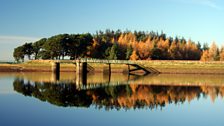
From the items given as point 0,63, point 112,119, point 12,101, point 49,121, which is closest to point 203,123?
point 112,119

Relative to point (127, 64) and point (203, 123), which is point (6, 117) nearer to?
point (203, 123)

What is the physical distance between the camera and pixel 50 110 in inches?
1296

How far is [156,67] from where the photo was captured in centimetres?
11775

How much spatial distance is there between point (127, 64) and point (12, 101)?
79778 mm

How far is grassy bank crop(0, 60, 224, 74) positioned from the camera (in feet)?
373

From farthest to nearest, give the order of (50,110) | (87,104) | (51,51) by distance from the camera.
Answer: (51,51), (87,104), (50,110)

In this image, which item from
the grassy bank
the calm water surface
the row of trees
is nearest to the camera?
the calm water surface

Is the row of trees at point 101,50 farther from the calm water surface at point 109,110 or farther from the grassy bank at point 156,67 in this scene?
the calm water surface at point 109,110

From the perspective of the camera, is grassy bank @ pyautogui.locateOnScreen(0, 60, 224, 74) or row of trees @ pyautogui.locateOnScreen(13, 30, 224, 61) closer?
grassy bank @ pyautogui.locateOnScreen(0, 60, 224, 74)

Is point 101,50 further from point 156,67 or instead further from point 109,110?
point 109,110

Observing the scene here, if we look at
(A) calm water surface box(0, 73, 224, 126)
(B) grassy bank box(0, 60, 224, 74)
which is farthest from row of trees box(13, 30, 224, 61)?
(A) calm water surface box(0, 73, 224, 126)

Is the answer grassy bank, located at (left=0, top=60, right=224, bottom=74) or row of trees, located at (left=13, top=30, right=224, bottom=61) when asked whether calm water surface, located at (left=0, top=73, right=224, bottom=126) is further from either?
row of trees, located at (left=13, top=30, right=224, bottom=61)

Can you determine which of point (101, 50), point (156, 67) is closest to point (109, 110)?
point (156, 67)

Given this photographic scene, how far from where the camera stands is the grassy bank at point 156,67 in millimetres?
113562
